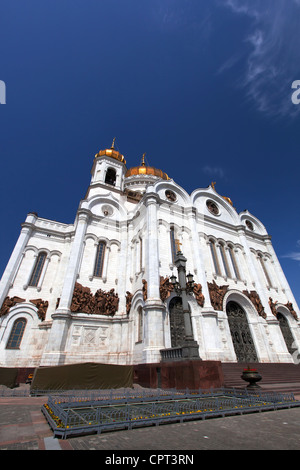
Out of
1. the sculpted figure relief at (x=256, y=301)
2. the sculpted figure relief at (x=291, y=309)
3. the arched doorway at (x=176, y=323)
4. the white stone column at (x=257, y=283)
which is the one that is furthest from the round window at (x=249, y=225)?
the arched doorway at (x=176, y=323)

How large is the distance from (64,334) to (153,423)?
11795mm

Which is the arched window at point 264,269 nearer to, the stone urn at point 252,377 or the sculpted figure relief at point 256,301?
the sculpted figure relief at point 256,301

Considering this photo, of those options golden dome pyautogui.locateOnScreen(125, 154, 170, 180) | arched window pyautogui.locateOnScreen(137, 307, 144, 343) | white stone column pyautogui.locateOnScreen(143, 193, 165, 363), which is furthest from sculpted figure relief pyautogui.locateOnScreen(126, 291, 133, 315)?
golden dome pyautogui.locateOnScreen(125, 154, 170, 180)

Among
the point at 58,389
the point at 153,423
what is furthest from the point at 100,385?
the point at 153,423

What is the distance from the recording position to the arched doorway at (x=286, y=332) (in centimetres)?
1947

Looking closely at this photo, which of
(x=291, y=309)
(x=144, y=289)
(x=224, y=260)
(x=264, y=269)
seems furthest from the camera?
(x=264, y=269)

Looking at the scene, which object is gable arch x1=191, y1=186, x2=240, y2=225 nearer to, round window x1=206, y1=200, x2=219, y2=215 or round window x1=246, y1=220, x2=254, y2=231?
round window x1=206, y1=200, x2=219, y2=215

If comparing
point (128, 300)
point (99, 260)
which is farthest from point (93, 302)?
point (99, 260)

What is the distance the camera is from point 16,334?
52.0 ft

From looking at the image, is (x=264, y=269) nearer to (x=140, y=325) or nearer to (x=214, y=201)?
(x=214, y=201)

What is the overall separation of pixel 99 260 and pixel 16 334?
8114mm

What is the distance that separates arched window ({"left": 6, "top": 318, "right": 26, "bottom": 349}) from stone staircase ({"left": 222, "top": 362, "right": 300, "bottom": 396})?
1416cm

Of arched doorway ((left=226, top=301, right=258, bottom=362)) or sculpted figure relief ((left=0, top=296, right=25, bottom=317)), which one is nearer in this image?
sculpted figure relief ((left=0, top=296, right=25, bottom=317))

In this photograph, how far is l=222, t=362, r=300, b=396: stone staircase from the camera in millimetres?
11414
